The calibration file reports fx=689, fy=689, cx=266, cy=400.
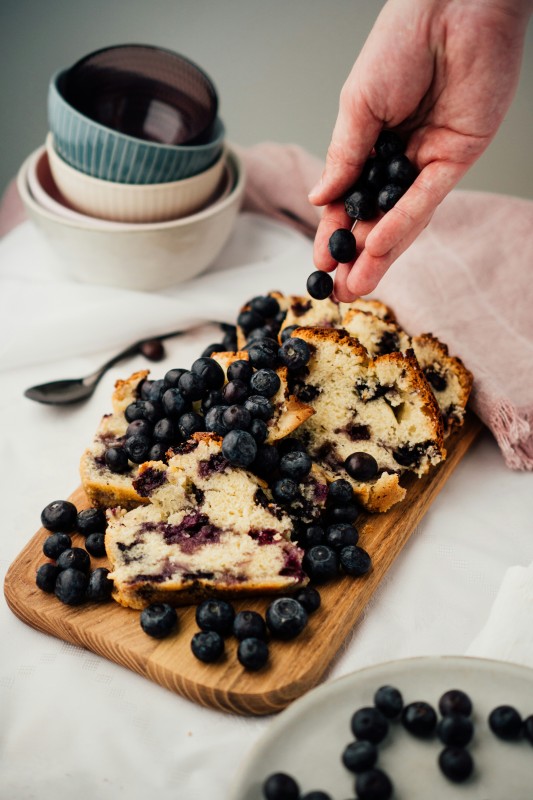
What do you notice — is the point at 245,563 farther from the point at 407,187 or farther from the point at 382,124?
the point at 382,124

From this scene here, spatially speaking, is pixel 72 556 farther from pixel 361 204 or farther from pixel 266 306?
pixel 361 204

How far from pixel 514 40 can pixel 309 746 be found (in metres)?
2.22

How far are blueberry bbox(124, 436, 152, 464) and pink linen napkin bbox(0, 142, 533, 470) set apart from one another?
128 cm

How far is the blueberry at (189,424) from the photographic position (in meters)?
2.28

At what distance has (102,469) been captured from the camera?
7.61ft

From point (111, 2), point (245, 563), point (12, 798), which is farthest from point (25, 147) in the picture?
point (12, 798)

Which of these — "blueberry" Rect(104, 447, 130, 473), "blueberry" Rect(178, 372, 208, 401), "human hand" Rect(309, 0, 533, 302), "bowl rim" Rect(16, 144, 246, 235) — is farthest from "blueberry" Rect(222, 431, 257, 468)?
"bowl rim" Rect(16, 144, 246, 235)

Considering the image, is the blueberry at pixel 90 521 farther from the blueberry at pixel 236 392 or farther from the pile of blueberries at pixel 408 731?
the pile of blueberries at pixel 408 731

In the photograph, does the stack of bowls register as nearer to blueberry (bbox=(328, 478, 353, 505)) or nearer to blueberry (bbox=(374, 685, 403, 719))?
blueberry (bbox=(328, 478, 353, 505))

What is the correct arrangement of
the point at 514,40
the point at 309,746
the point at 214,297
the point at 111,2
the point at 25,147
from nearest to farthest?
the point at 309,746 < the point at 514,40 < the point at 214,297 < the point at 111,2 < the point at 25,147

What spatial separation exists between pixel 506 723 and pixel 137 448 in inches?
52.9

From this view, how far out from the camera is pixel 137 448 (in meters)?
2.29

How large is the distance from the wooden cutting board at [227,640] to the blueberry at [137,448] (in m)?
0.31

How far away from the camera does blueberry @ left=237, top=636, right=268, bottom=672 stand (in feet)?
6.03
